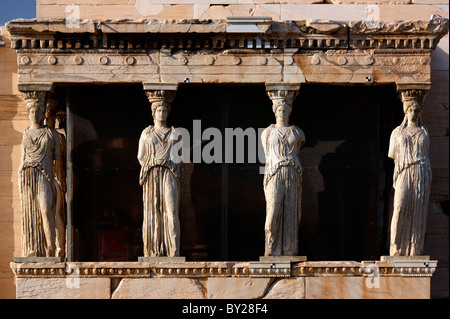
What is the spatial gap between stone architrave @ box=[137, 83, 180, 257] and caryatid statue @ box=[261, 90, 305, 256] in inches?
37.1

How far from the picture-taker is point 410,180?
1080 cm

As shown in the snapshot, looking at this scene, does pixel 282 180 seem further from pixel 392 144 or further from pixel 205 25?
pixel 205 25

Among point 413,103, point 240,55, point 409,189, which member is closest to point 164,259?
point 240,55

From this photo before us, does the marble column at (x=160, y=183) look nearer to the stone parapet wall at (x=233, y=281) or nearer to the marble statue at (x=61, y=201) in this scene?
the stone parapet wall at (x=233, y=281)

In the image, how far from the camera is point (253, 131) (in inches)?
448

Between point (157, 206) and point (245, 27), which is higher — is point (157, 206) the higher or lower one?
the lower one

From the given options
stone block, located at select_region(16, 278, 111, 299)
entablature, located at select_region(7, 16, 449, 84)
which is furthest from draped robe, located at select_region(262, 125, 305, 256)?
stone block, located at select_region(16, 278, 111, 299)

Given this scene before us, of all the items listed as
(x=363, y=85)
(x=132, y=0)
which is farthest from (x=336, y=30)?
(x=132, y=0)

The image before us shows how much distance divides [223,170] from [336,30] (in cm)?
192

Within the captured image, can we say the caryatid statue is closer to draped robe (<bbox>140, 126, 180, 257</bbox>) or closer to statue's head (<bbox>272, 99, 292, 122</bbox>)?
statue's head (<bbox>272, 99, 292, 122</bbox>)

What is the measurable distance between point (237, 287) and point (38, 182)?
230cm

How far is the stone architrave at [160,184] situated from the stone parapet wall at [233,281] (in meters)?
0.27
